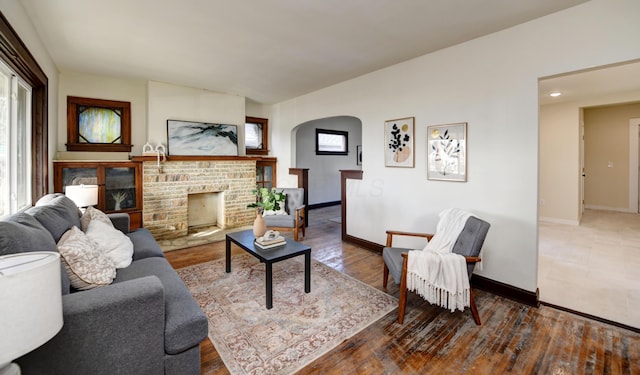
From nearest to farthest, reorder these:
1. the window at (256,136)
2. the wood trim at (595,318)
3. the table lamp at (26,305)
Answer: the table lamp at (26,305)
the wood trim at (595,318)
the window at (256,136)

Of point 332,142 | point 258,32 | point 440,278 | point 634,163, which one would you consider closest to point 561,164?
point 634,163

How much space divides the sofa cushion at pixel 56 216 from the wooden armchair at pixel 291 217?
239 cm

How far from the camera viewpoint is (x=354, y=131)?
836cm

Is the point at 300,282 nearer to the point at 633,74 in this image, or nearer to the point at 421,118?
the point at 421,118

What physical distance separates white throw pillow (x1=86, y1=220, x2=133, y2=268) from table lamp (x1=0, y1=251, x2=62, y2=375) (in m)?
1.33

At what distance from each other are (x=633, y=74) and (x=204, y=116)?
647 cm

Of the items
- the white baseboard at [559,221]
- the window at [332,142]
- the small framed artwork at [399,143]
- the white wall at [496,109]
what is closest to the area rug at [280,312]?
the white wall at [496,109]

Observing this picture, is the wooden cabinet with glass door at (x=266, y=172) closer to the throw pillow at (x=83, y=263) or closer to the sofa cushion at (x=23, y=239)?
the throw pillow at (x=83, y=263)

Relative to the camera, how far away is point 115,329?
1.35m

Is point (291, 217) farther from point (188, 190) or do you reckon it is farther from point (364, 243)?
point (188, 190)

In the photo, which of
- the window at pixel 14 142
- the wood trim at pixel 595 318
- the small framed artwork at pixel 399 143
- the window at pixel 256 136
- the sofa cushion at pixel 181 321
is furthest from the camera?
the window at pixel 256 136

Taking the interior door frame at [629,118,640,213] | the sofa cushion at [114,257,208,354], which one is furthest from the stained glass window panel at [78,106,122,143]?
the interior door frame at [629,118,640,213]

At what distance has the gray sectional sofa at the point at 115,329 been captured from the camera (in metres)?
1.24

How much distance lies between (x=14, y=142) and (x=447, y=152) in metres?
4.35
